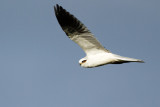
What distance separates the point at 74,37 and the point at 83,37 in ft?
1.36

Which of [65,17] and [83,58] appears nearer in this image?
[65,17]

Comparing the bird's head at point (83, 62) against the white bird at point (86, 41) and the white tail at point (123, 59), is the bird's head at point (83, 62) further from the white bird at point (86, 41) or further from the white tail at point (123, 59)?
the white tail at point (123, 59)

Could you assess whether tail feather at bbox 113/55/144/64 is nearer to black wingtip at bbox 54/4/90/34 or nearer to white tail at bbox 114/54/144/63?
white tail at bbox 114/54/144/63

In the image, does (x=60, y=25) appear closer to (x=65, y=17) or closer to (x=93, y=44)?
(x=65, y=17)

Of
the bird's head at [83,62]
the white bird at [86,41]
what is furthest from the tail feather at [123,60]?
the bird's head at [83,62]

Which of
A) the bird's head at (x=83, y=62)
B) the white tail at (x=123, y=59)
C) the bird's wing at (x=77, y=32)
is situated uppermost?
the bird's wing at (x=77, y=32)

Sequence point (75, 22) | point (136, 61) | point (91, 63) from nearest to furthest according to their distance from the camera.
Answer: point (136, 61) < point (75, 22) < point (91, 63)

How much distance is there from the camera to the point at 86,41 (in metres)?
11.7

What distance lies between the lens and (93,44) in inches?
462

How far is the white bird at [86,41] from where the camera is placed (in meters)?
11.1

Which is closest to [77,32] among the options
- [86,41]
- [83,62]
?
[86,41]

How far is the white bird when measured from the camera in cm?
1110

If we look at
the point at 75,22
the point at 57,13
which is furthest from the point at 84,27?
the point at 57,13

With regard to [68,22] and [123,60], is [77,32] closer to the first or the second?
[68,22]
